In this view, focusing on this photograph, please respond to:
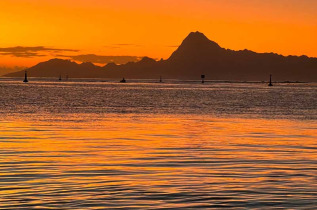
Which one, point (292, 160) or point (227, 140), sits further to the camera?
point (227, 140)

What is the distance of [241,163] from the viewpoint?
29.1 m

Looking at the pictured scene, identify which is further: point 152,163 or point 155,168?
point 152,163

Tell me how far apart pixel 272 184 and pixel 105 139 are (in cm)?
1884

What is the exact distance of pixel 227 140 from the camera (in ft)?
135

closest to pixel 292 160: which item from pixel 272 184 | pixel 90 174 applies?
pixel 272 184

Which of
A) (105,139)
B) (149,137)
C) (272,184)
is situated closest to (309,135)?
(149,137)

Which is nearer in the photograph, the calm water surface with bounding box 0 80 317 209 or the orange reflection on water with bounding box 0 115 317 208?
the calm water surface with bounding box 0 80 317 209

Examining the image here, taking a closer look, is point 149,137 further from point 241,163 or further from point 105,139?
point 241,163

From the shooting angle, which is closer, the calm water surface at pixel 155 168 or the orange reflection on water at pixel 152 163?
the calm water surface at pixel 155 168

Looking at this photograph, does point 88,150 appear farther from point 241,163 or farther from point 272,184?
point 272,184

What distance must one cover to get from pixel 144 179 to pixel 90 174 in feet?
7.46

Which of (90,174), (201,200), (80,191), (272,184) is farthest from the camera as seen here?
(90,174)

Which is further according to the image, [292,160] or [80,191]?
[292,160]

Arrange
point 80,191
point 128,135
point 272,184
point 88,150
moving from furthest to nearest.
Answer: point 128,135 < point 88,150 < point 272,184 < point 80,191
